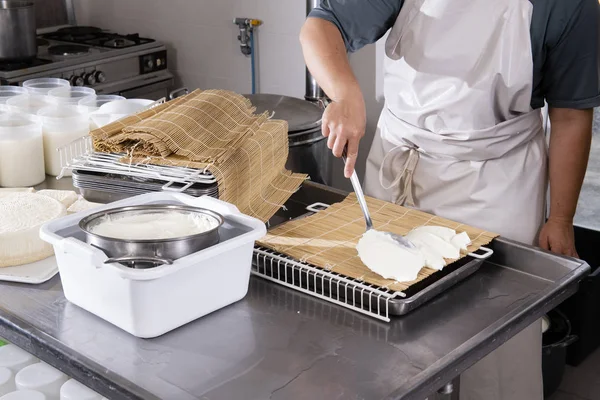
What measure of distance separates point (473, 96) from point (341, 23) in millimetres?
392

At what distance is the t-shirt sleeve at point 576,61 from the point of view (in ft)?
6.32

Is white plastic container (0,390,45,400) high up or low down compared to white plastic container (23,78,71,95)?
down

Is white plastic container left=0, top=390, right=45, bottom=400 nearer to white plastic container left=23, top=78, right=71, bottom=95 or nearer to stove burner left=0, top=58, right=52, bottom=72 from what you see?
white plastic container left=23, top=78, right=71, bottom=95

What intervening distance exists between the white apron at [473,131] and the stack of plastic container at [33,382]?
3.18ft

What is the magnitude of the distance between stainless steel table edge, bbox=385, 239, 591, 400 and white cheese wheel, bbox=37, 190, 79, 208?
101 cm

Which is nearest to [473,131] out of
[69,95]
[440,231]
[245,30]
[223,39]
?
[440,231]

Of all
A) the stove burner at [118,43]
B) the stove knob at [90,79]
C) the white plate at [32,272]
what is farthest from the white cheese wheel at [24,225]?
the stove burner at [118,43]

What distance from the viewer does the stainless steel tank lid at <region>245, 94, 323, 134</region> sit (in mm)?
2709

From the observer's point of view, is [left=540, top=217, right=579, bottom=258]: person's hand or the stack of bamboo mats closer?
the stack of bamboo mats

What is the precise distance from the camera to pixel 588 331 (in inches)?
127

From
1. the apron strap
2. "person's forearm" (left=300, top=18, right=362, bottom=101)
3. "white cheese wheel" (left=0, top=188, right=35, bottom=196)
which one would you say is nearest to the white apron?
the apron strap

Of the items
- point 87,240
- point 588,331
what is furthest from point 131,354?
point 588,331

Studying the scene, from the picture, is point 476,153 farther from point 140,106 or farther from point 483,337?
point 140,106

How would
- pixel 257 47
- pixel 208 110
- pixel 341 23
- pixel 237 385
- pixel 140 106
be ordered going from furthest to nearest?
pixel 257 47 < pixel 140 106 < pixel 341 23 < pixel 208 110 < pixel 237 385
